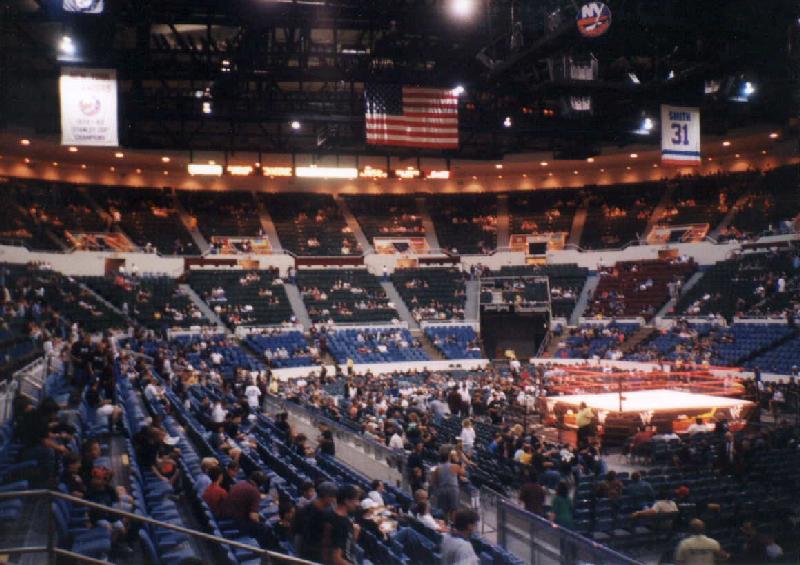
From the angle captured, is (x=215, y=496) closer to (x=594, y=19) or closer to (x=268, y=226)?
(x=594, y=19)

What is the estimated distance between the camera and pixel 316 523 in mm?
4914

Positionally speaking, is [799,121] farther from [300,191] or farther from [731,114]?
[300,191]

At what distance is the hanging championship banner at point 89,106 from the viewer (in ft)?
47.7

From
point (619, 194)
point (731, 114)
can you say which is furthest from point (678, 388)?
point (619, 194)

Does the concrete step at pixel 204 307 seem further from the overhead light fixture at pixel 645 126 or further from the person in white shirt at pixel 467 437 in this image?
the person in white shirt at pixel 467 437

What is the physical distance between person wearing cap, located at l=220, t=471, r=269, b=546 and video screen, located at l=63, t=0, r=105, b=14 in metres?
9.81

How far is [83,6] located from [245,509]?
398 inches

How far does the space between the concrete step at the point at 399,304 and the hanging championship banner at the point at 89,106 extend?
2429cm

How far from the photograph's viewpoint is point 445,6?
15406 mm

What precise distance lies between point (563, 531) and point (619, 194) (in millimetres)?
41309

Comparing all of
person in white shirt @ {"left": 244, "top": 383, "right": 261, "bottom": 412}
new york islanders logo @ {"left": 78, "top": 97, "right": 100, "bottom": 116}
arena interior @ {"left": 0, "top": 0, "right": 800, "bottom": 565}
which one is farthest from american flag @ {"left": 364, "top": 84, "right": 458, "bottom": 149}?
person in white shirt @ {"left": 244, "top": 383, "right": 261, "bottom": 412}

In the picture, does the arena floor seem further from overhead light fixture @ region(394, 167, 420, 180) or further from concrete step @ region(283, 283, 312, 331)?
concrete step @ region(283, 283, 312, 331)

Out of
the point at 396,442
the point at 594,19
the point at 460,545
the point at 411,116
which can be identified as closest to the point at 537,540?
the point at 460,545

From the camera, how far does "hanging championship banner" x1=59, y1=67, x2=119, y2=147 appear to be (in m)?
14.5
